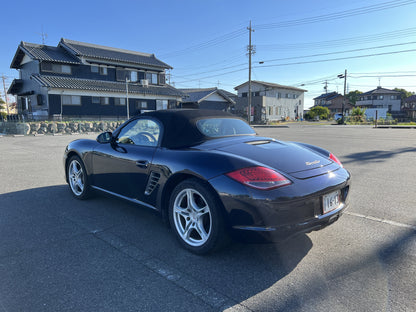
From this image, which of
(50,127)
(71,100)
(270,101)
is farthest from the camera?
(270,101)

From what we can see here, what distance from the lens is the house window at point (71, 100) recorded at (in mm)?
24192

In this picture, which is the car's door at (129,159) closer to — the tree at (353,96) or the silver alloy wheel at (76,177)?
the silver alloy wheel at (76,177)

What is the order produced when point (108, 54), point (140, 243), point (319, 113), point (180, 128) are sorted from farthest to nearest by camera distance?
point (319, 113), point (108, 54), point (180, 128), point (140, 243)

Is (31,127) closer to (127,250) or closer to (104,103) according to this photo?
(104,103)

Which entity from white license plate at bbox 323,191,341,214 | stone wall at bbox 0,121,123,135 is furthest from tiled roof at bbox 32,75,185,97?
white license plate at bbox 323,191,341,214

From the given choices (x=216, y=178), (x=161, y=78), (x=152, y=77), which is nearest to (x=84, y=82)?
(x=152, y=77)

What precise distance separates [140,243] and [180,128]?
4.24 ft

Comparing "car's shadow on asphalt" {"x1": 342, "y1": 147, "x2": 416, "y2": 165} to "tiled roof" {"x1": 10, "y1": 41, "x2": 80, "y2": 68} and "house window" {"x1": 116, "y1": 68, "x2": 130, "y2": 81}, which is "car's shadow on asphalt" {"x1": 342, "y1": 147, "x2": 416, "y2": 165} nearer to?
"tiled roof" {"x1": 10, "y1": 41, "x2": 80, "y2": 68}

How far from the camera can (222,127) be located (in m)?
3.46

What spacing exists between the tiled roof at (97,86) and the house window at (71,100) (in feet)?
3.41

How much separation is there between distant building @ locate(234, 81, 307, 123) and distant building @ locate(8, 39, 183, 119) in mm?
16989

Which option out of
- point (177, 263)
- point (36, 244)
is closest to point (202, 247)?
point (177, 263)

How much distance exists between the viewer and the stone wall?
61.4 feet

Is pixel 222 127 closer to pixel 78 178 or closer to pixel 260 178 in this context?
pixel 260 178
